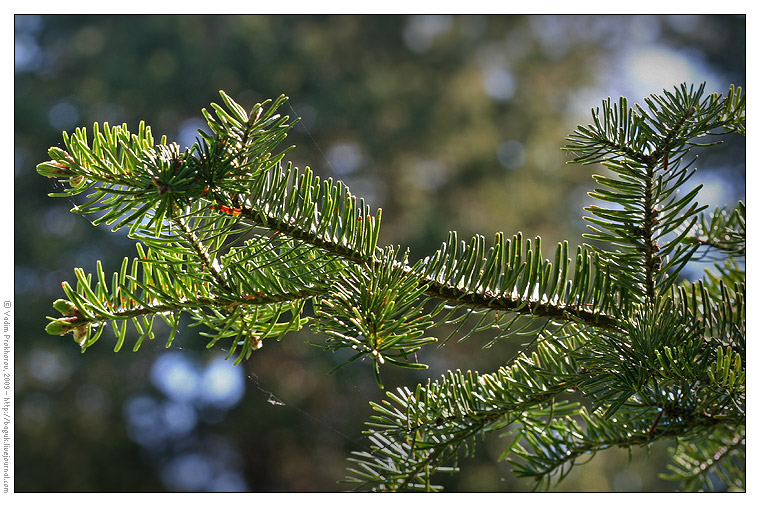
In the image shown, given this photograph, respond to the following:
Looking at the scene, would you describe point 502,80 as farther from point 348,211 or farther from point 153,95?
point 348,211

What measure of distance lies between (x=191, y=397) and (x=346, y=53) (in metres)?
1.46

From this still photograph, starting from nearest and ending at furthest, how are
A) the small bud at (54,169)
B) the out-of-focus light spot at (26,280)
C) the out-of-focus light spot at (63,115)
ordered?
the small bud at (54,169), the out-of-focus light spot at (26,280), the out-of-focus light spot at (63,115)

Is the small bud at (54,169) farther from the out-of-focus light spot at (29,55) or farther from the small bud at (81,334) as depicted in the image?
the out-of-focus light spot at (29,55)

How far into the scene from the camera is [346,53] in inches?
94.0

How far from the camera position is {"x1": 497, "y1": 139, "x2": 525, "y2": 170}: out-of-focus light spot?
2.56 m

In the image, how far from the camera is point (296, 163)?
1.89 m

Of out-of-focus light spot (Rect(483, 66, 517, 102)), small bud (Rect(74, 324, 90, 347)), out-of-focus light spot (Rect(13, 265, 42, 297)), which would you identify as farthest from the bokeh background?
small bud (Rect(74, 324, 90, 347))

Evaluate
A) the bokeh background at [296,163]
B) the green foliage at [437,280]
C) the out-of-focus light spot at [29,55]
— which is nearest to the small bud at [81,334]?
the green foliage at [437,280]

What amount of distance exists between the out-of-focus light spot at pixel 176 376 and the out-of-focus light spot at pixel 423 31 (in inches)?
67.4

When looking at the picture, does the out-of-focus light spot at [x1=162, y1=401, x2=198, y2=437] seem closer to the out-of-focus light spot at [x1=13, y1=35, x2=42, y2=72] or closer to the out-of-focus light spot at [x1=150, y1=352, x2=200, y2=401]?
the out-of-focus light spot at [x1=150, y1=352, x2=200, y2=401]

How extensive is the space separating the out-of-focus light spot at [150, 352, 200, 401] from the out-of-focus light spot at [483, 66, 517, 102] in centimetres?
181

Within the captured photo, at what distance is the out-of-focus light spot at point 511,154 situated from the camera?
2.56 meters
